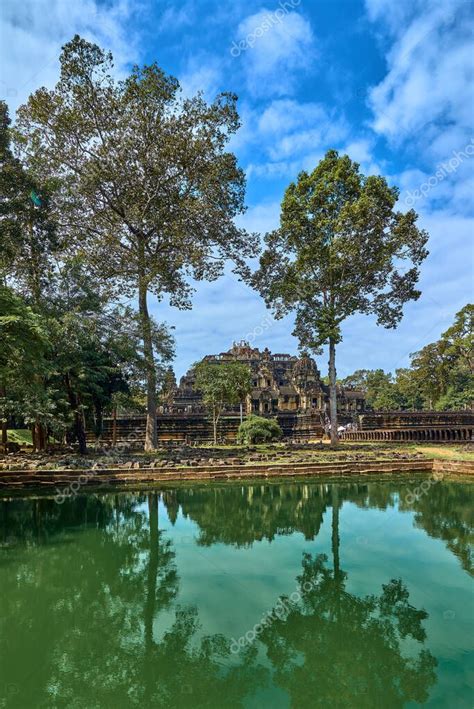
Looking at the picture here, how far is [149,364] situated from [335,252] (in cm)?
1132

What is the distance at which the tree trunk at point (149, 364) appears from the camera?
70.9 ft

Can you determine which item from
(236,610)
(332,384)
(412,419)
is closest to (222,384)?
(332,384)

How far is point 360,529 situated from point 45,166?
68.7 feet

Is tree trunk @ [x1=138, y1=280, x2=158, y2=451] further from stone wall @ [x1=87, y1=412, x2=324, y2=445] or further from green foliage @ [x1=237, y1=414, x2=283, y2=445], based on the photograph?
stone wall @ [x1=87, y1=412, x2=324, y2=445]

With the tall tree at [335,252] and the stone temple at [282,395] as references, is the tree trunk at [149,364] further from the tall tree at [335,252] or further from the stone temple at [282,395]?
the stone temple at [282,395]

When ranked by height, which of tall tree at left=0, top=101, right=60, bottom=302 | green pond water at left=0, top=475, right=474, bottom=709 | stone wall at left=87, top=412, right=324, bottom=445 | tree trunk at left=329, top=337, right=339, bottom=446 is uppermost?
tall tree at left=0, top=101, right=60, bottom=302

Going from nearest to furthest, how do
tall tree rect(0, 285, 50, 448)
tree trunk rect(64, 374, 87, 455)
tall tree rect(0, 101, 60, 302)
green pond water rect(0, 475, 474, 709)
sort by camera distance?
green pond water rect(0, 475, 474, 709)
tall tree rect(0, 285, 50, 448)
tall tree rect(0, 101, 60, 302)
tree trunk rect(64, 374, 87, 455)

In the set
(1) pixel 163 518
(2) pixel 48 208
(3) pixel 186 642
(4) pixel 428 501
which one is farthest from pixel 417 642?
(2) pixel 48 208

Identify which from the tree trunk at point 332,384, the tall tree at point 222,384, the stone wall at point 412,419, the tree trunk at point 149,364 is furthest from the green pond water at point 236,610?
the stone wall at point 412,419

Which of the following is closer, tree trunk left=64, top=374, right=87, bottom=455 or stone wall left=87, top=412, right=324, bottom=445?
tree trunk left=64, top=374, right=87, bottom=455

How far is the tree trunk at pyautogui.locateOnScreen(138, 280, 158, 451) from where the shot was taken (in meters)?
Answer: 21.6

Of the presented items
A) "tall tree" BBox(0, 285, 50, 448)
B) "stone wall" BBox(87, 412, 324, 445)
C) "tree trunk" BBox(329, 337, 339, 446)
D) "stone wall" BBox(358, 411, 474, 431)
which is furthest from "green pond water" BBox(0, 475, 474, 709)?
"stone wall" BBox(358, 411, 474, 431)

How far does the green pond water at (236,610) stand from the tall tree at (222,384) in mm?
17435

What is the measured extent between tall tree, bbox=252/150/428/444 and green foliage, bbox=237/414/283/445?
546cm
